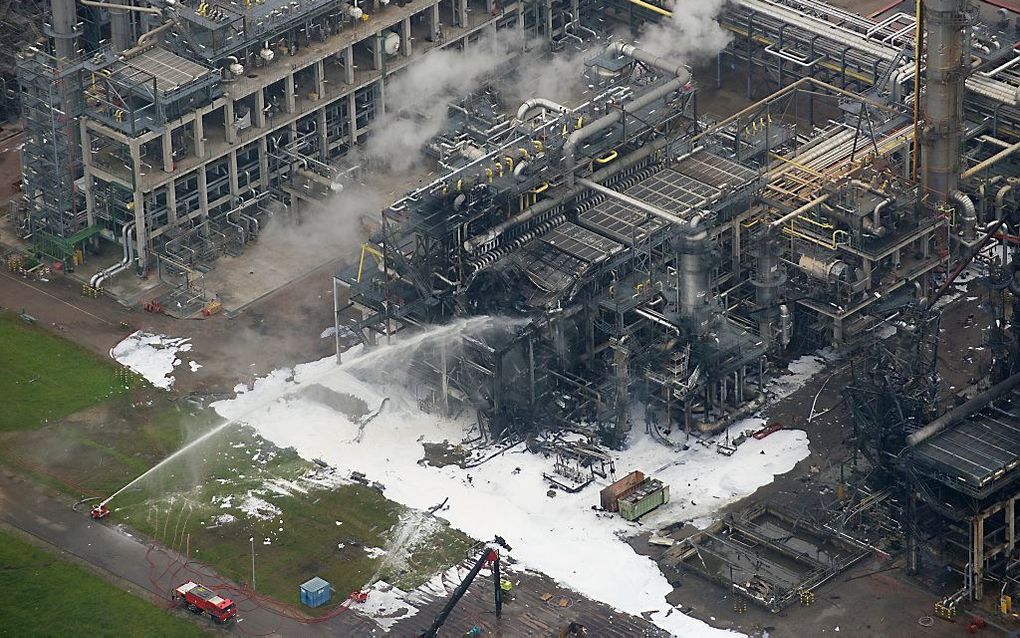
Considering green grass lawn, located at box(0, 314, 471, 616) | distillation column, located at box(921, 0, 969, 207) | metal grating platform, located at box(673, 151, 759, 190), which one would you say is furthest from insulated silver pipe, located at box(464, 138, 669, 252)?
distillation column, located at box(921, 0, 969, 207)

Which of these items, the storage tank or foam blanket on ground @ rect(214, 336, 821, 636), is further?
the storage tank

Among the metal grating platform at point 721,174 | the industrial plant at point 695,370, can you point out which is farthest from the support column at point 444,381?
the metal grating platform at point 721,174

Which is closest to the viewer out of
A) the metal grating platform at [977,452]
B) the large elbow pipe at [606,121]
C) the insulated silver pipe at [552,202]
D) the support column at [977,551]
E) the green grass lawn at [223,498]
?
the support column at [977,551]

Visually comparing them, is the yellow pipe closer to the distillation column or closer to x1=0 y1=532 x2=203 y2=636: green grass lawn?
the distillation column

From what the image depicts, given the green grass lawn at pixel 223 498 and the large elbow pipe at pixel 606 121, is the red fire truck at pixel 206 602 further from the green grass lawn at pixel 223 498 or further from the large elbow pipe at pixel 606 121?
the large elbow pipe at pixel 606 121

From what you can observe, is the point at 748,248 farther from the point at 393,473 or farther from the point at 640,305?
the point at 393,473

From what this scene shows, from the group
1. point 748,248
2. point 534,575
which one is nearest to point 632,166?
point 748,248
